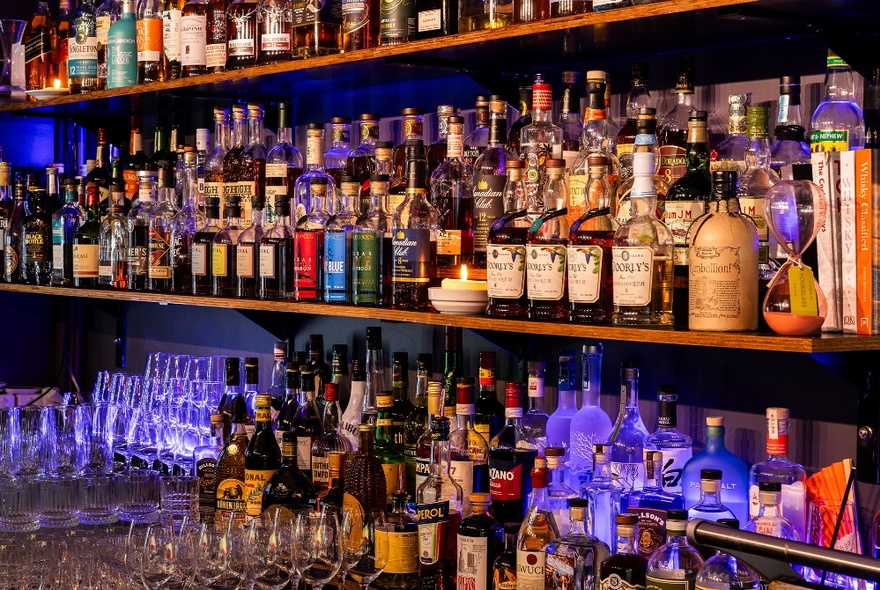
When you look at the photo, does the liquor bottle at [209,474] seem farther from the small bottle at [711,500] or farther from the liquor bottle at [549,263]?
the small bottle at [711,500]

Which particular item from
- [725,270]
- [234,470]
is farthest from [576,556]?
[234,470]

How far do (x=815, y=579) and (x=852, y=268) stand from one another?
49cm

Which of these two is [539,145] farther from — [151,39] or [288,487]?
[151,39]

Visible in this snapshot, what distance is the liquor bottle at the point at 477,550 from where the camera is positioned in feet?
6.82

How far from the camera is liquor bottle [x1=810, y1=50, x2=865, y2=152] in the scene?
1.73 m

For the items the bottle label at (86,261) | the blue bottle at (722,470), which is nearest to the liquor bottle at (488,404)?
the blue bottle at (722,470)

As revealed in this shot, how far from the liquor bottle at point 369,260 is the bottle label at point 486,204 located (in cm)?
22

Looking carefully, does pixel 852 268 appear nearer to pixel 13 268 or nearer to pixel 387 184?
pixel 387 184

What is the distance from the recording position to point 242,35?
2.74 meters

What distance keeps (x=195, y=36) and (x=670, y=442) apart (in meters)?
1.57

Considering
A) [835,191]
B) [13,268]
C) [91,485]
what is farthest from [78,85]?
[835,191]

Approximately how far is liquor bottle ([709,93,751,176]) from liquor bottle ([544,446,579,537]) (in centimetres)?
56

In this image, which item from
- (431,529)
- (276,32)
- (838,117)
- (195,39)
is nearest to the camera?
Answer: (838,117)

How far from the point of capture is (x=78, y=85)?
3326 millimetres
